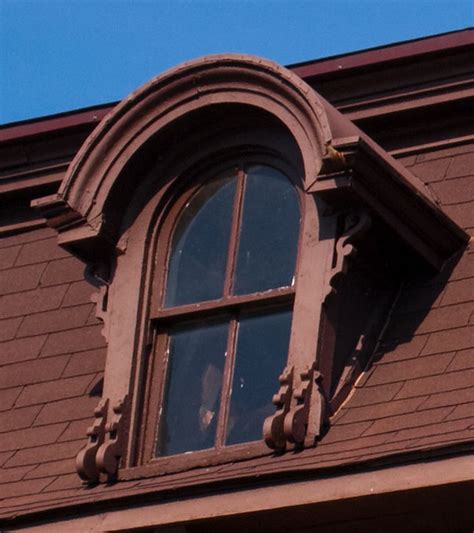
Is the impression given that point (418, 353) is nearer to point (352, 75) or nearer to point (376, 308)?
point (376, 308)

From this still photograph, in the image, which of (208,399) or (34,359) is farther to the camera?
(34,359)

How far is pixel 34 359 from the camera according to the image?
38.2 feet

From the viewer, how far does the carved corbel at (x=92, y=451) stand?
34.5ft

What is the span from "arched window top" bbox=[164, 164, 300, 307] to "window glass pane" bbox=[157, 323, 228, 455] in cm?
21

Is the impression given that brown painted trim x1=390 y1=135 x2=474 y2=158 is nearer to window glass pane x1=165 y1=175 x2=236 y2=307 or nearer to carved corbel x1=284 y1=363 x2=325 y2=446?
window glass pane x1=165 y1=175 x2=236 y2=307

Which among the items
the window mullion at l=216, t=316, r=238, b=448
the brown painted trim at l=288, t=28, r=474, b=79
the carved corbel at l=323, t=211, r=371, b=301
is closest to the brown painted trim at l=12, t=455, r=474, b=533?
the window mullion at l=216, t=316, r=238, b=448

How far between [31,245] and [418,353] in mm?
2873

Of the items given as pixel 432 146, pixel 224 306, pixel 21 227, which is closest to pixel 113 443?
pixel 224 306

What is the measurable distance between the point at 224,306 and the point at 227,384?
43cm

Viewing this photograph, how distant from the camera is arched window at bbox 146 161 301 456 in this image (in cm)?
1057

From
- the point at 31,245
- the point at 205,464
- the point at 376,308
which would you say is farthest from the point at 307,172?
the point at 31,245

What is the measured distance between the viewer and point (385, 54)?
11.4 m

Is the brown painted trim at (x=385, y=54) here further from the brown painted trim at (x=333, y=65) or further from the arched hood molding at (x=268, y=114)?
the arched hood molding at (x=268, y=114)

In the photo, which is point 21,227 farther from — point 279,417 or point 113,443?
point 279,417
